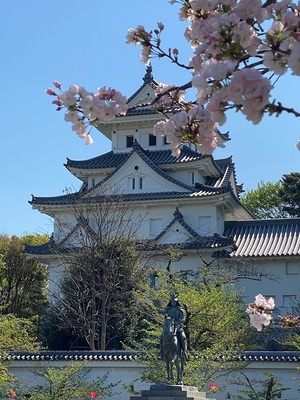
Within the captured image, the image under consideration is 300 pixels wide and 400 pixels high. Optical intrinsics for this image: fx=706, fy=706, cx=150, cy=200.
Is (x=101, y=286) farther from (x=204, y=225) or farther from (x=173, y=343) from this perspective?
(x=173, y=343)

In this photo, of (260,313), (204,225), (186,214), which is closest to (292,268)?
(204,225)

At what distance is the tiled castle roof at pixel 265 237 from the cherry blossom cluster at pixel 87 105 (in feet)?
83.0

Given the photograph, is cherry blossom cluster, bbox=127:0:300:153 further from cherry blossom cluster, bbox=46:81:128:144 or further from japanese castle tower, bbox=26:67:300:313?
japanese castle tower, bbox=26:67:300:313

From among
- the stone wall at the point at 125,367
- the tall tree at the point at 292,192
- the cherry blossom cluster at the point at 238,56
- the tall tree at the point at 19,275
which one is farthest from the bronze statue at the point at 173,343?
the tall tree at the point at 292,192

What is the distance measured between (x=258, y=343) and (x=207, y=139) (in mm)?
19931

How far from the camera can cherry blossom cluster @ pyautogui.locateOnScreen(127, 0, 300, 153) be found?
3602 millimetres

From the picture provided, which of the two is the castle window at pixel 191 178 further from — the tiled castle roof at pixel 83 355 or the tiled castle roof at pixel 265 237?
the tiled castle roof at pixel 83 355

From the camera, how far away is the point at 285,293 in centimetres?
3016

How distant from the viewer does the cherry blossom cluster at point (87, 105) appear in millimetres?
4715

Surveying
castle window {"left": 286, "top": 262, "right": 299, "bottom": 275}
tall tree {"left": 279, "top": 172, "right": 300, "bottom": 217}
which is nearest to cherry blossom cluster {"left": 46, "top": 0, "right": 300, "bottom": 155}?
castle window {"left": 286, "top": 262, "right": 299, "bottom": 275}

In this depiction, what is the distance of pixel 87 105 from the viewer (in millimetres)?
4750

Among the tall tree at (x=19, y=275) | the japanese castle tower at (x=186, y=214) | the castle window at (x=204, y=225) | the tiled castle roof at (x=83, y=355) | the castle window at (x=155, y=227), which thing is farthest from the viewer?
the tall tree at (x=19, y=275)

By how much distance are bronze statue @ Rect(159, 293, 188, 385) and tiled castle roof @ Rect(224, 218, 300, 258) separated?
14.9 m

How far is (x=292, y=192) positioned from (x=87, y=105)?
126 ft
